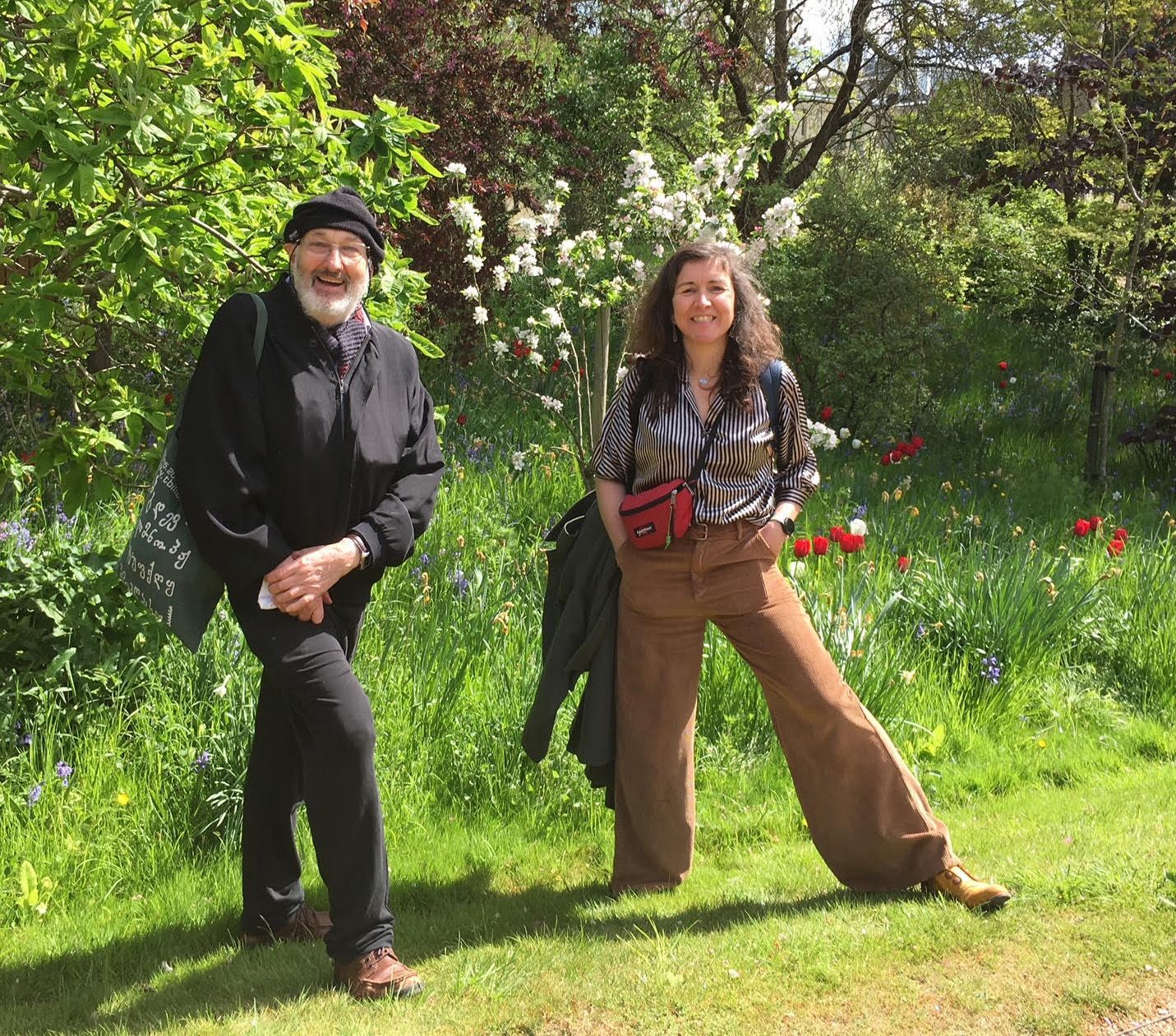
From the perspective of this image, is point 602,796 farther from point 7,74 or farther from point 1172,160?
point 1172,160

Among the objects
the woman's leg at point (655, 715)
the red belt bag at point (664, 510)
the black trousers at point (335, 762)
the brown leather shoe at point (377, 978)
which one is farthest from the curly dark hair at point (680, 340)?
the brown leather shoe at point (377, 978)

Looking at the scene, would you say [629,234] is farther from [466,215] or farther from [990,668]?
[990,668]

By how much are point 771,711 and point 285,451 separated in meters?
1.63

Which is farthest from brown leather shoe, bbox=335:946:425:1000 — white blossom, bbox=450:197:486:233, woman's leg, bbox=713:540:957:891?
white blossom, bbox=450:197:486:233

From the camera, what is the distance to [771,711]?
361 cm

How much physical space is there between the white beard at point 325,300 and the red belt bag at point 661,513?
3.31 feet

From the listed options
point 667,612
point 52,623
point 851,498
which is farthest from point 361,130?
point 851,498

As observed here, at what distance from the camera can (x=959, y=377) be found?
10398mm

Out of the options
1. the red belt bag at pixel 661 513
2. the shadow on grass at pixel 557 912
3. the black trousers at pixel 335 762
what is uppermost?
the red belt bag at pixel 661 513

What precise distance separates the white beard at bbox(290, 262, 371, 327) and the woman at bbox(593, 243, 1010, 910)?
3.11ft

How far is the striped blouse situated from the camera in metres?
3.52

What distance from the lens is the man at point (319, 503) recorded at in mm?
2906

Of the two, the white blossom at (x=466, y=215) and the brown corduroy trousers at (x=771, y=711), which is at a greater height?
the white blossom at (x=466, y=215)

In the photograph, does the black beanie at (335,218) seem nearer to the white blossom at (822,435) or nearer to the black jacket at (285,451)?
the black jacket at (285,451)
